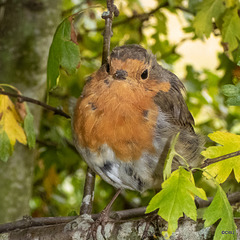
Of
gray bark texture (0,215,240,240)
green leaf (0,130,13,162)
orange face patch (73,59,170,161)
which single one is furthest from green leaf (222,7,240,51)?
green leaf (0,130,13,162)

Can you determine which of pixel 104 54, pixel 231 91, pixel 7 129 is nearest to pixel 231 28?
pixel 104 54

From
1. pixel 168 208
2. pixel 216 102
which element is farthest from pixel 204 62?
pixel 168 208

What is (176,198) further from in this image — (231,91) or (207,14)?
(207,14)

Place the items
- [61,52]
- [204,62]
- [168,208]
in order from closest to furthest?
[168,208]
[61,52]
[204,62]

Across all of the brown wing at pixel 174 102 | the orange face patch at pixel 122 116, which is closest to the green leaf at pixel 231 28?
the brown wing at pixel 174 102

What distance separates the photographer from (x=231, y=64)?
2.73 m

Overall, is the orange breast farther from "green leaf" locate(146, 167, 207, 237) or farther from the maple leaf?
"green leaf" locate(146, 167, 207, 237)

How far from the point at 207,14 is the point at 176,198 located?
1.18 m

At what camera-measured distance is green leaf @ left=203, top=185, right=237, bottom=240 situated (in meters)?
1.39

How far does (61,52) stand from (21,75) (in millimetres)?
868

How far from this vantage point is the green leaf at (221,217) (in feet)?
4.55

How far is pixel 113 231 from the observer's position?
1798 mm

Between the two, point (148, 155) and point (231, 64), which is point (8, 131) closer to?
point (148, 155)

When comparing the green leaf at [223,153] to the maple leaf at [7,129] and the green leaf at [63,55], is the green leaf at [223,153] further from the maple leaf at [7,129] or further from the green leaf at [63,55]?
the maple leaf at [7,129]
